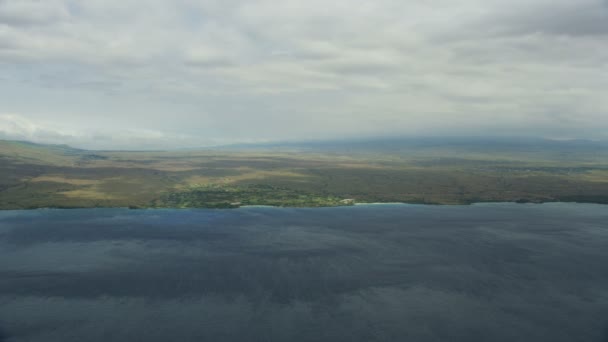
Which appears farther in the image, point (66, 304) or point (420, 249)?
point (420, 249)

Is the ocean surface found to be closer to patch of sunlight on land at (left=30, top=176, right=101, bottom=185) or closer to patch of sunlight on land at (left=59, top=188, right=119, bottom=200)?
patch of sunlight on land at (left=59, top=188, right=119, bottom=200)

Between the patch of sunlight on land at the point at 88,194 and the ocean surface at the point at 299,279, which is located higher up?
the patch of sunlight on land at the point at 88,194

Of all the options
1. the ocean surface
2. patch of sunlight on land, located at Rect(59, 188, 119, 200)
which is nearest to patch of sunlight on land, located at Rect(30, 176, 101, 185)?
patch of sunlight on land, located at Rect(59, 188, 119, 200)

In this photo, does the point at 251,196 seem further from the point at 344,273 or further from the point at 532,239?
the point at 532,239

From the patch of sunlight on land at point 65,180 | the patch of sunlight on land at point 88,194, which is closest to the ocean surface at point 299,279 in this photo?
the patch of sunlight on land at point 88,194

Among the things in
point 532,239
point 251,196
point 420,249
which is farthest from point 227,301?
point 251,196

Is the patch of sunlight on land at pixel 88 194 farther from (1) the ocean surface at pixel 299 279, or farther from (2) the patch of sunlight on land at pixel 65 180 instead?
(1) the ocean surface at pixel 299 279

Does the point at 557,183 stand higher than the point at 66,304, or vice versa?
the point at 557,183

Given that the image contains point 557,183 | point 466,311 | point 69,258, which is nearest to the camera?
point 466,311
